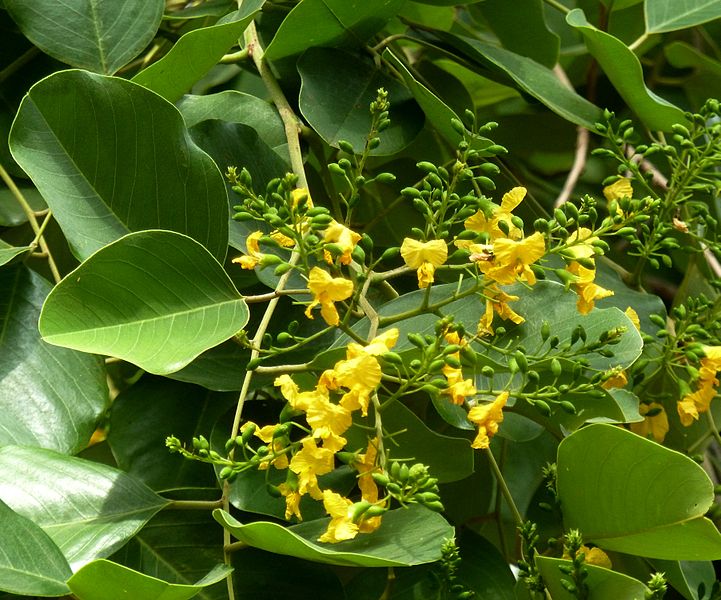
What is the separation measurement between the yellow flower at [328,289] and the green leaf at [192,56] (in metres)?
0.30

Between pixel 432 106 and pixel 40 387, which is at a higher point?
pixel 432 106

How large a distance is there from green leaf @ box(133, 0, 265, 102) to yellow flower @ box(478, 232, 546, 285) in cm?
33

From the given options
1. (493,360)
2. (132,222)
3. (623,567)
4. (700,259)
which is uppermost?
(132,222)

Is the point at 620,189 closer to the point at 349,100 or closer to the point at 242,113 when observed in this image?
the point at 349,100

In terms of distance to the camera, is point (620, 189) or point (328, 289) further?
point (620, 189)

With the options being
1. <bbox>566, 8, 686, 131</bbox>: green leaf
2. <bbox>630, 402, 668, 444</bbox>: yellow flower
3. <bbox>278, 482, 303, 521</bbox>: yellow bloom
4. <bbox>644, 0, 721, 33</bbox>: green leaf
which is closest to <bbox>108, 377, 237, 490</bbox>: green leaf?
<bbox>278, 482, 303, 521</bbox>: yellow bloom

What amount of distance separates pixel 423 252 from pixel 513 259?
0.07m

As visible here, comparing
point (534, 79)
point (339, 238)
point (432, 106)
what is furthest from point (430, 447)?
point (534, 79)

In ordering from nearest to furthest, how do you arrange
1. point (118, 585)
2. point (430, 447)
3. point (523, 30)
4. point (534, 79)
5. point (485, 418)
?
point (118, 585) < point (485, 418) < point (430, 447) < point (534, 79) < point (523, 30)

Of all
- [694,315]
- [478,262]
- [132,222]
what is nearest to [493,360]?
[478,262]

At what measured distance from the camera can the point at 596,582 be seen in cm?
82

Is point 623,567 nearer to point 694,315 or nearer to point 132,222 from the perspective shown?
point 694,315

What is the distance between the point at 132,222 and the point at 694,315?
0.52 metres

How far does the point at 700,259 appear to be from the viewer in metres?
1.21
